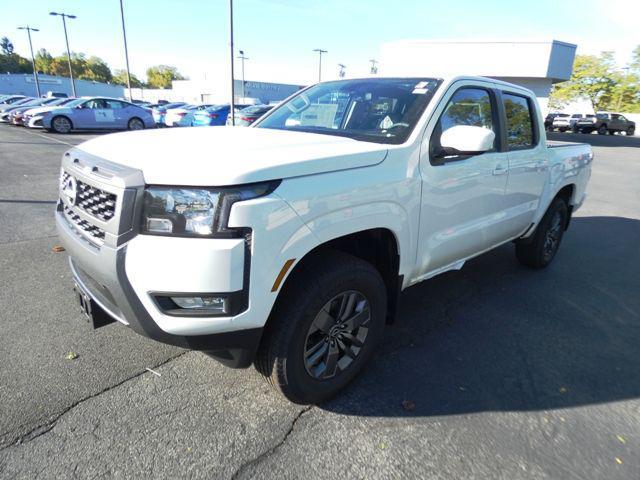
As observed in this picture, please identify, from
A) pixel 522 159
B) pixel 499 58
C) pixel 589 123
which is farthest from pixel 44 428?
pixel 589 123

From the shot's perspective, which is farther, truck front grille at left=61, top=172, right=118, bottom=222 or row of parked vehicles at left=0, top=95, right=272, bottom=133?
row of parked vehicles at left=0, top=95, right=272, bottom=133

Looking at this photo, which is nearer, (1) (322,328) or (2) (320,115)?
(1) (322,328)

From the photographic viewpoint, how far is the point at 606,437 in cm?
246

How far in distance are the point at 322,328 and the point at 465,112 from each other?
196 centimetres

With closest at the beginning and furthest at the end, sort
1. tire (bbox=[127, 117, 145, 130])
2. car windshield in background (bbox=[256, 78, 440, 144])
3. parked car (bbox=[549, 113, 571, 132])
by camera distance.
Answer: car windshield in background (bbox=[256, 78, 440, 144]), tire (bbox=[127, 117, 145, 130]), parked car (bbox=[549, 113, 571, 132])

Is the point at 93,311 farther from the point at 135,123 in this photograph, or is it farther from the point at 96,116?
the point at 135,123

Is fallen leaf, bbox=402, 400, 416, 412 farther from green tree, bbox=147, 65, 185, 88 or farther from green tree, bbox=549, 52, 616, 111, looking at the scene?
green tree, bbox=147, 65, 185, 88

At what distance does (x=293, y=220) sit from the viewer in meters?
2.04

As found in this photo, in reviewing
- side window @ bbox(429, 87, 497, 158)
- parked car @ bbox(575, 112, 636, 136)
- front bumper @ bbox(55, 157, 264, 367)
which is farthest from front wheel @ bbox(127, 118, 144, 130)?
parked car @ bbox(575, 112, 636, 136)

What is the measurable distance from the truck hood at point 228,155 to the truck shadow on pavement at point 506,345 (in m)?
1.46

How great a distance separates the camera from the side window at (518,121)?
149 inches

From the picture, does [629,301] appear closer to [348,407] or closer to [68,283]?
[348,407]

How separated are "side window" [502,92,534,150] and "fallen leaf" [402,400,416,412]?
2.30 meters

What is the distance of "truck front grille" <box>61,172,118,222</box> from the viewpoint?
2.03 meters
